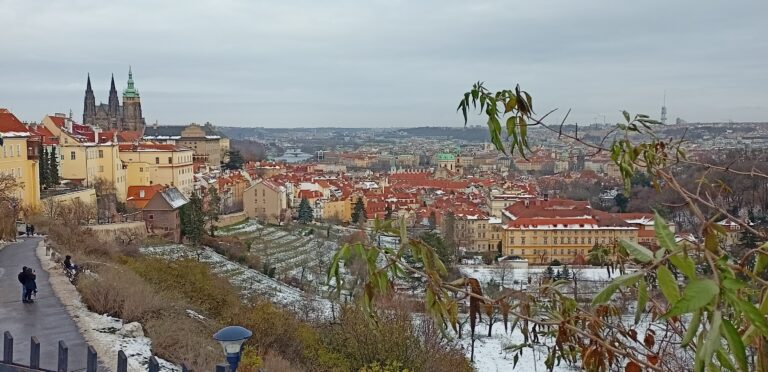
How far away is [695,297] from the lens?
3.25 ft

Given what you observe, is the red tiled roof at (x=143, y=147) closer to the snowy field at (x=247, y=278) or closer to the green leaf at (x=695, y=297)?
the snowy field at (x=247, y=278)

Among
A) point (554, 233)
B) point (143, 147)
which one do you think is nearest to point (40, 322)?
point (143, 147)

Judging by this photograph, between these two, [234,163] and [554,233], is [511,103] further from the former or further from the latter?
[234,163]

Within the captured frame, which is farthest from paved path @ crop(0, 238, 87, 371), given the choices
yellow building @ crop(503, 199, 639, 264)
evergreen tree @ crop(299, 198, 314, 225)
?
evergreen tree @ crop(299, 198, 314, 225)

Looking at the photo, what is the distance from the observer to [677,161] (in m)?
2.32

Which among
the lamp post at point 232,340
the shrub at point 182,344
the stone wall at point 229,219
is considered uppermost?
the lamp post at point 232,340

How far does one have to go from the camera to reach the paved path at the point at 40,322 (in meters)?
6.43

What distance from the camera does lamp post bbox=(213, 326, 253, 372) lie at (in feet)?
12.5

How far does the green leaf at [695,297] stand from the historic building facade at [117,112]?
63229 millimetres

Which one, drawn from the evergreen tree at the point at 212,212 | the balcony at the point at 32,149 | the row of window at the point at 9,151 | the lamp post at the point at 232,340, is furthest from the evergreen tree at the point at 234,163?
the lamp post at the point at 232,340

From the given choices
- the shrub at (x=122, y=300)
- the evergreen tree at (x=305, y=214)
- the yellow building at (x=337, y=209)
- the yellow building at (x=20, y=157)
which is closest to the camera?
the shrub at (x=122, y=300)

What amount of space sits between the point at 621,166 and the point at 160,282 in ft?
33.6

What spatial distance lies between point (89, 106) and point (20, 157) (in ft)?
145

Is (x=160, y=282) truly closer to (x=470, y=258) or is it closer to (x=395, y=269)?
(x=395, y=269)
